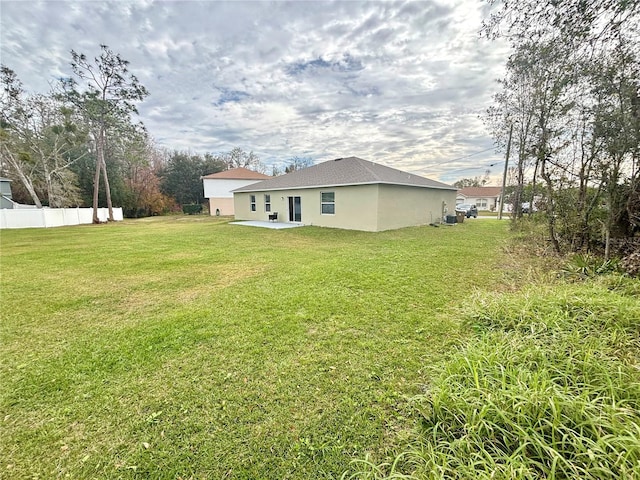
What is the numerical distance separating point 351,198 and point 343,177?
1362mm

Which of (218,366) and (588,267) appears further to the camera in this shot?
(588,267)

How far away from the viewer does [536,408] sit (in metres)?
1.81

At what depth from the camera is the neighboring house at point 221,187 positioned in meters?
27.3

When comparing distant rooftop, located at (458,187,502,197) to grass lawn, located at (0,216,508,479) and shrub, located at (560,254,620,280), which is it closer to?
shrub, located at (560,254,620,280)

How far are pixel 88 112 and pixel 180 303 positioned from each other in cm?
2176

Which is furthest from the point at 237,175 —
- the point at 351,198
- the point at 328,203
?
the point at 351,198

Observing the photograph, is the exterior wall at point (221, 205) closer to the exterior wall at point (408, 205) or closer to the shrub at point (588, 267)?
the exterior wall at point (408, 205)

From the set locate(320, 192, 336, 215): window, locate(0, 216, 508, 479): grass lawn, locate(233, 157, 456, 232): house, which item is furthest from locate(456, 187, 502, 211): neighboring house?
locate(0, 216, 508, 479): grass lawn

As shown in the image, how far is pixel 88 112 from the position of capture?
18312 mm

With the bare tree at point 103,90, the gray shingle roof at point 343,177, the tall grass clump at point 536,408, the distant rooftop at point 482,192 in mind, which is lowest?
the tall grass clump at point 536,408

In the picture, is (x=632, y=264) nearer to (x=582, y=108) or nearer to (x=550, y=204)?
(x=550, y=204)

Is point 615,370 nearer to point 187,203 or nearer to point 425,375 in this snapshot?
point 425,375

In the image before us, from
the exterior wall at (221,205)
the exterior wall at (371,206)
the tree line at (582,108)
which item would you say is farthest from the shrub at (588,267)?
the exterior wall at (221,205)

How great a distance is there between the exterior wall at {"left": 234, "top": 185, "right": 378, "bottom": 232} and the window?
154mm
